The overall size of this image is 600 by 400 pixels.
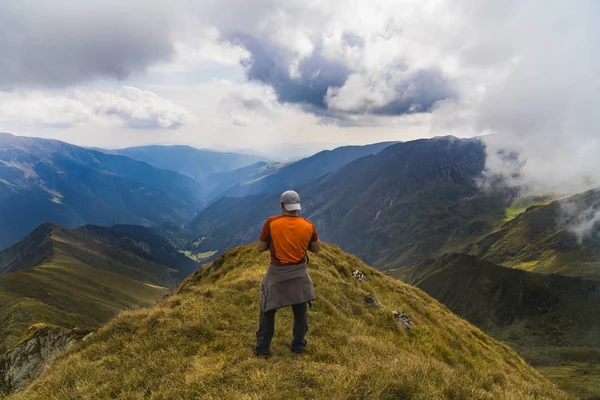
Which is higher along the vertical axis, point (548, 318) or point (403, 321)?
point (403, 321)

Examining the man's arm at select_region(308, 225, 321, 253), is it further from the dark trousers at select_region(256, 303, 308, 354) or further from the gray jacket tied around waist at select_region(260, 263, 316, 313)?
the dark trousers at select_region(256, 303, 308, 354)

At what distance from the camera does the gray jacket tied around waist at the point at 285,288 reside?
9930mm

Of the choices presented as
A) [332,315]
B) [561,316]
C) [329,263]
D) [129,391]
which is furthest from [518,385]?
[561,316]

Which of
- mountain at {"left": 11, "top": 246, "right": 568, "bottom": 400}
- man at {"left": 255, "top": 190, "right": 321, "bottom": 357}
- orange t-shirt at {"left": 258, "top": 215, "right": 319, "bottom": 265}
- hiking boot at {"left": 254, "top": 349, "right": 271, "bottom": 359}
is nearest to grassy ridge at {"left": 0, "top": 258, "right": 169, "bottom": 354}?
mountain at {"left": 11, "top": 246, "right": 568, "bottom": 400}

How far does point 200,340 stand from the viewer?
11289 millimetres

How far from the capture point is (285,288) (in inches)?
394

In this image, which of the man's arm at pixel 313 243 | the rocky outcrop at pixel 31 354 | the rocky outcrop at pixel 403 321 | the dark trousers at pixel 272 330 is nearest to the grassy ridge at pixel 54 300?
the rocky outcrop at pixel 31 354

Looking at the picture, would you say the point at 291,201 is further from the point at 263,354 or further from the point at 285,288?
the point at 263,354

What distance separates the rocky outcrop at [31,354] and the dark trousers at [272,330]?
13479 millimetres

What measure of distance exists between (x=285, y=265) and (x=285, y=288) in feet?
2.15

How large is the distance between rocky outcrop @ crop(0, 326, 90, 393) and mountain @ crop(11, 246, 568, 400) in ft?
30.4

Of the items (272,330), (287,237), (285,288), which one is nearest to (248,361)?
(272,330)

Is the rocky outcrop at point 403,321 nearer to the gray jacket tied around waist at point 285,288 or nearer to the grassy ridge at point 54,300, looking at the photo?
the gray jacket tied around waist at point 285,288

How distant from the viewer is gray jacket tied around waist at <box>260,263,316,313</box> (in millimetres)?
9930
